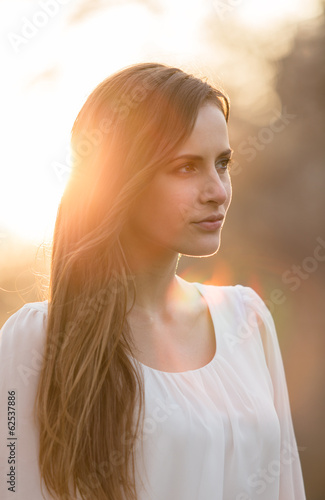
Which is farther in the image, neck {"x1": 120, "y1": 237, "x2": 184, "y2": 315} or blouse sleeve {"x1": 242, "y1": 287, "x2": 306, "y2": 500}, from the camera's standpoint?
blouse sleeve {"x1": 242, "y1": 287, "x2": 306, "y2": 500}

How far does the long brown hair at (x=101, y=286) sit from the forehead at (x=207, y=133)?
2 centimetres

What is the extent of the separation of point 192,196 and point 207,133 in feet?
0.68

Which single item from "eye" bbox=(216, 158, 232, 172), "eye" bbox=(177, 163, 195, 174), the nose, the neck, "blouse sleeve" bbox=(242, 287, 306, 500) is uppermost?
"eye" bbox=(216, 158, 232, 172)

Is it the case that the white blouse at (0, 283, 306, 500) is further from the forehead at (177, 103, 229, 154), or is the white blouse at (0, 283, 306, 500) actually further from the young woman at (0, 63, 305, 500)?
the forehead at (177, 103, 229, 154)

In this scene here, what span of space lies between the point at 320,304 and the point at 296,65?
2.38m

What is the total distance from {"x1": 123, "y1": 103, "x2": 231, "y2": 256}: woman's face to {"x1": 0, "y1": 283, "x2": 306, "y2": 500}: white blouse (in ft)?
1.43

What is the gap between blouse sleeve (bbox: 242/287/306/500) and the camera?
2180 mm

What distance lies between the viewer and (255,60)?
5664mm

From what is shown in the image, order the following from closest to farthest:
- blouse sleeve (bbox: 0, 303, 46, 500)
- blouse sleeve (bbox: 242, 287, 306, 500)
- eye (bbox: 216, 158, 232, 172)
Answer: blouse sleeve (bbox: 0, 303, 46, 500)
eye (bbox: 216, 158, 232, 172)
blouse sleeve (bbox: 242, 287, 306, 500)

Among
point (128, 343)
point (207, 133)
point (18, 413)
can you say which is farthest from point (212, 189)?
point (18, 413)

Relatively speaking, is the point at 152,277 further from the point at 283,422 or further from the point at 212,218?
the point at 283,422

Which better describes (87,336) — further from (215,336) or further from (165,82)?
(165,82)

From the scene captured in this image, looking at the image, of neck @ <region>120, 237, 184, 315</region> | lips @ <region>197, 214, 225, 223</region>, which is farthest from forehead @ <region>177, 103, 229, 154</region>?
neck @ <region>120, 237, 184, 315</region>

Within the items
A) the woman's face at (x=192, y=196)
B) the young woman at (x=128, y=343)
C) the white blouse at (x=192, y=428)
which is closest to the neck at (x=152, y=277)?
the young woman at (x=128, y=343)
